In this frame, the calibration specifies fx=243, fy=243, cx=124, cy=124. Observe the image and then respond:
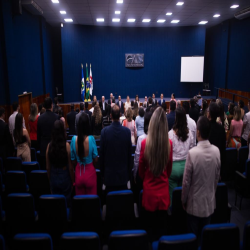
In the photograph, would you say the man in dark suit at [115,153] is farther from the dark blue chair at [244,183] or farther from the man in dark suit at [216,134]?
the dark blue chair at [244,183]

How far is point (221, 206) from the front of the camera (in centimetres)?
264

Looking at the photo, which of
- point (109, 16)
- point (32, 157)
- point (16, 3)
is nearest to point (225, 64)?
point (109, 16)

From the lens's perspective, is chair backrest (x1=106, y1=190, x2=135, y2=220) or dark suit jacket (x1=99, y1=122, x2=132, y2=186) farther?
dark suit jacket (x1=99, y1=122, x2=132, y2=186)

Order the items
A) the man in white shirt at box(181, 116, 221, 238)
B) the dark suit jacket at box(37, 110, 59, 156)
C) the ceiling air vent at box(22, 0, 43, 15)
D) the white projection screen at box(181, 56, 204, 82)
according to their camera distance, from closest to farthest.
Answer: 1. the man in white shirt at box(181, 116, 221, 238)
2. the dark suit jacket at box(37, 110, 59, 156)
3. the ceiling air vent at box(22, 0, 43, 15)
4. the white projection screen at box(181, 56, 204, 82)

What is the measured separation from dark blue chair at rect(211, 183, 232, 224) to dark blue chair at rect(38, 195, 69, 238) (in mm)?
1587

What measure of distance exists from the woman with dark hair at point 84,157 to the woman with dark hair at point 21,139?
1668 mm

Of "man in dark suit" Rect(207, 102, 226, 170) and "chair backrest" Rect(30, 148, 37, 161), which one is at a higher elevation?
"man in dark suit" Rect(207, 102, 226, 170)

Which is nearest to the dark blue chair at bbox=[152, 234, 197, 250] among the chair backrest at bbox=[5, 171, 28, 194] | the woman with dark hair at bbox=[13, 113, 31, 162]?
the chair backrest at bbox=[5, 171, 28, 194]

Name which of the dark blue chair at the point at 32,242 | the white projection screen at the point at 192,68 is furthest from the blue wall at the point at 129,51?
the dark blue chair at the point at 32,242

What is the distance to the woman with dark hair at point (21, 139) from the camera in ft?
12.8

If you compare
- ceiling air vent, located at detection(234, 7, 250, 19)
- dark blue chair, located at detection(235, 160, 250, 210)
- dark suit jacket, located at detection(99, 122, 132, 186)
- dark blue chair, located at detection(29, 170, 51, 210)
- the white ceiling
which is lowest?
dark blue chair, located at detection(235, 160, 250, 210)

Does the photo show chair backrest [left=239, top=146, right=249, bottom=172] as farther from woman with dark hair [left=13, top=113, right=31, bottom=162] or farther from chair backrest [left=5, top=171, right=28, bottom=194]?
woman with dark hair [left=13, top=113, right=31, bottom=162]

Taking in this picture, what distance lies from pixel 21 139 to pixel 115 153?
2043mm

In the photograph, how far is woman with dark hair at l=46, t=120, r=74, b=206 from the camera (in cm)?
256
